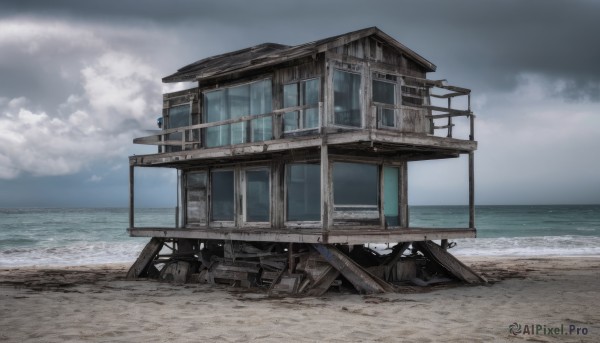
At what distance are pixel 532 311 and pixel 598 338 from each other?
2851 mm

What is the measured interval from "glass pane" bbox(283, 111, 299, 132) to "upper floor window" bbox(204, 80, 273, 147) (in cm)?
56

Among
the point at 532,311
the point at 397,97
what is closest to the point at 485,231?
the point at 397,97

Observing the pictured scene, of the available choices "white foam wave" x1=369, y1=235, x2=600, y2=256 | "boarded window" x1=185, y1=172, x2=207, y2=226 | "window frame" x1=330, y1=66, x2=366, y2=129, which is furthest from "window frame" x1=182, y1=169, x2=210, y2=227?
"white foam wave" x1=369, y1=235, x2=600, y2=256

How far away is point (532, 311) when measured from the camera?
14.5 metres

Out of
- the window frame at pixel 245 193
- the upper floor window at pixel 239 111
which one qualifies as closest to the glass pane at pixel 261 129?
the upper floor window at pixel 239 111

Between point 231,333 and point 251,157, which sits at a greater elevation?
point 251,157

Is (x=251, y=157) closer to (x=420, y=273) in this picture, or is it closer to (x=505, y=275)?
(x=420, y=273)

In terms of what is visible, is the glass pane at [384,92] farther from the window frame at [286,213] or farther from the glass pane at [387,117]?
the window frame at [286,213]

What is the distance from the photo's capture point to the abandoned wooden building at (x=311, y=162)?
17.5 meters

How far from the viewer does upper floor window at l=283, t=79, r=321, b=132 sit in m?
18.7

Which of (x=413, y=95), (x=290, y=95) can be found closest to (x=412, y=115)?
(x=413, y=95)

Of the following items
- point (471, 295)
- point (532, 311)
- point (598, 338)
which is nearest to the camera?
point (598, 338)

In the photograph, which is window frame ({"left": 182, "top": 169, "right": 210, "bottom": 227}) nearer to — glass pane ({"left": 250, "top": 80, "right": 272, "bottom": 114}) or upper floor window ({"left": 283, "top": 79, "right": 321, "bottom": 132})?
glass pane ({"left": 250, "top": 80, "right": 272, "bottom": 114})

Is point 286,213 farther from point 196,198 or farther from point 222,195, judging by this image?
point 196,198
